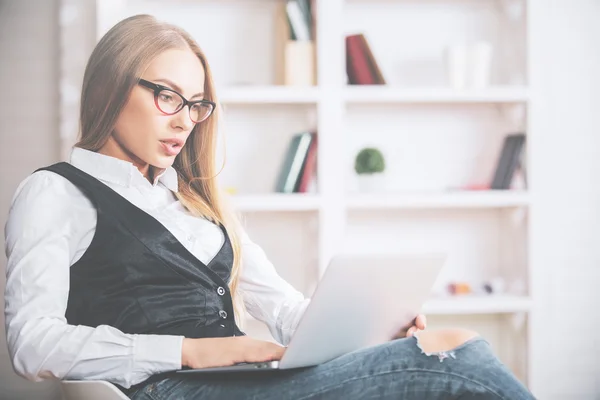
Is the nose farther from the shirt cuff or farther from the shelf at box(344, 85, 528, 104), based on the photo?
the shelf at box(344, 85, 528, 104)

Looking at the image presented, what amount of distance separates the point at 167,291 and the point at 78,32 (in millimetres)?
1620

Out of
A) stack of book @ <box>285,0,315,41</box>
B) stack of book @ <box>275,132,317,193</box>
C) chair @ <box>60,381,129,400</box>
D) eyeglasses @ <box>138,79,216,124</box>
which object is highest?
stack of book @ <box>285,0,315,41</box>

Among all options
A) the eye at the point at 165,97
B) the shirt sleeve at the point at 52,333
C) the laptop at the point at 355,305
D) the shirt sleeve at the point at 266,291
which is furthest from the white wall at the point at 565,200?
the shirt sleeve at the point at 52,333

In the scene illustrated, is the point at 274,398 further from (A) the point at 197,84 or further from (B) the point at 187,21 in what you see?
(B) the point at 187,21

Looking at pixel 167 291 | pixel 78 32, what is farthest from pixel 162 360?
pixel 78 32

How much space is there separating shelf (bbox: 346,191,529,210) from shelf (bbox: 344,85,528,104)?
0.35 m

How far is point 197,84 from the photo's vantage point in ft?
4.71

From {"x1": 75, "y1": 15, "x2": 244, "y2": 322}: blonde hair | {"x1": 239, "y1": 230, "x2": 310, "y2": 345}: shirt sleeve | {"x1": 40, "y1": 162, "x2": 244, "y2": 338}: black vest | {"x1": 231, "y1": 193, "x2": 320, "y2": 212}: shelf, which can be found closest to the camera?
{"x1": 40, "y1": 162, "x2": 244, "y2": 338}: black vest

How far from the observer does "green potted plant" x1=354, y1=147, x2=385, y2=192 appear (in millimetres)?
2826

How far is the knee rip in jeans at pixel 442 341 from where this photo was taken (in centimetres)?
107

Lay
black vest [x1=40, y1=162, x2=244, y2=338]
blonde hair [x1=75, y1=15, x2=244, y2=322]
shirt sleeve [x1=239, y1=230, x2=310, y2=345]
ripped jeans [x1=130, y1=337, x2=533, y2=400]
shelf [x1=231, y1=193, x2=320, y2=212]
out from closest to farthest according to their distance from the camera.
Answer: ripped jeans [x1=130, y1=337, x2=533, y2=400] < black vest [x1=40, y1=162, x2=244, y2=338] < blonde hair [x1=75, y1=15, x2=244, y2=322] < shirt sleeve [x1=239, y1=230, x2=310, y2=345] < shelf [x1=231, y1=193, x2=320, y2=212]

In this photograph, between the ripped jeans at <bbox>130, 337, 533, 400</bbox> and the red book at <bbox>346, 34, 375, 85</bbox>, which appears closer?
the ripped jeans at <bbox>130, 337, 533, 400</bbox>

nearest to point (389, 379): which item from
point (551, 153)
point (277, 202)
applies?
point (277, 202)

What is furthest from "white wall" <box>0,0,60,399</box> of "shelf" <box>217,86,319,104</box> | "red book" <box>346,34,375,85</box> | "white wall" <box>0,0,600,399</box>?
"red book" <box>346,34,375,85</box>
